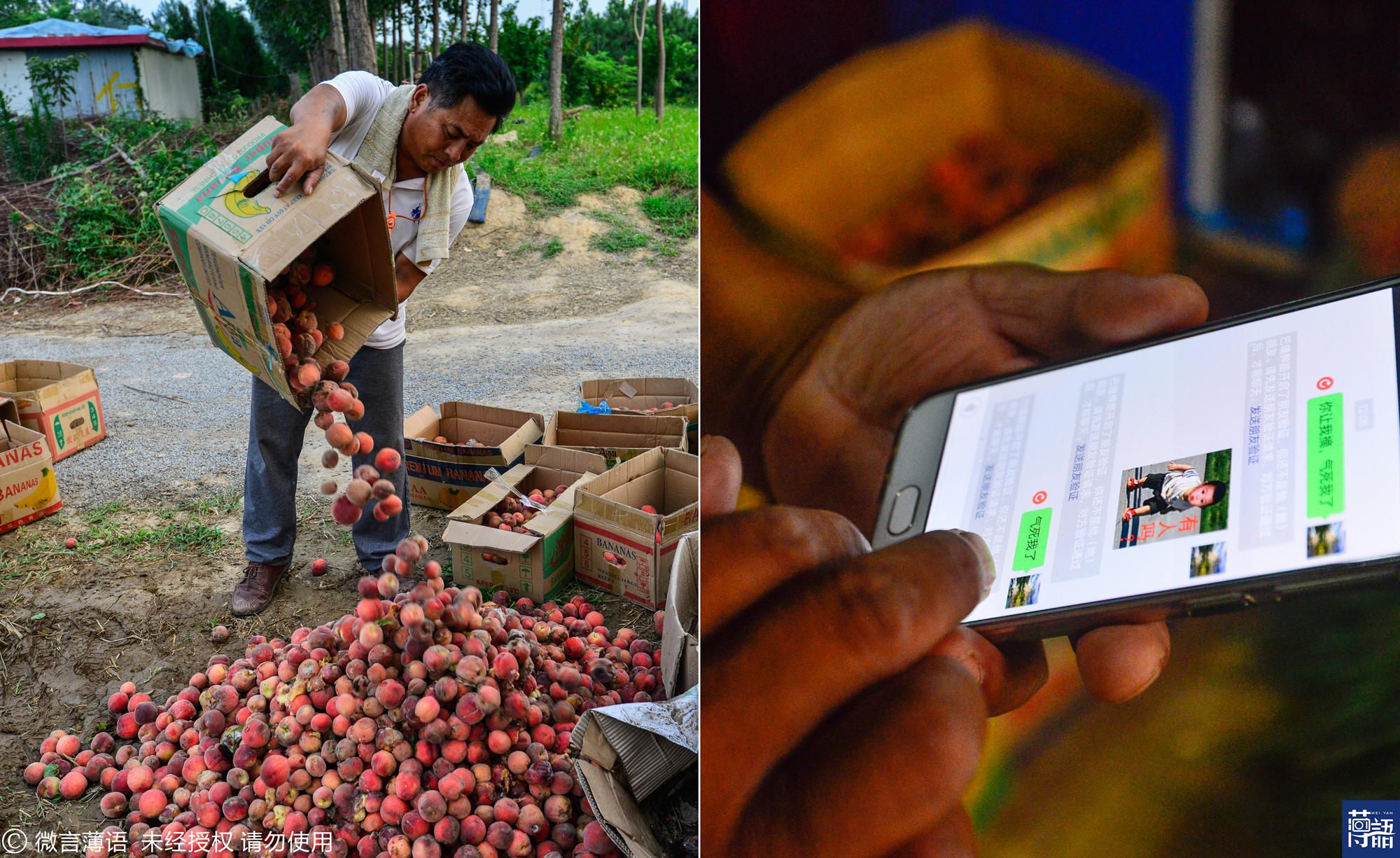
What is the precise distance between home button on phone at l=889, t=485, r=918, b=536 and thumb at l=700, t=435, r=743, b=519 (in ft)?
0.62

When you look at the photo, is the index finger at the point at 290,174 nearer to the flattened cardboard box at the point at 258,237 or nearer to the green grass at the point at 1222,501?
the flattened cardboard box at the point at 258,237

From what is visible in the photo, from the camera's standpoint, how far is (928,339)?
1.06m

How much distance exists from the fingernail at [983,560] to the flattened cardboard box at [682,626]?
793mm

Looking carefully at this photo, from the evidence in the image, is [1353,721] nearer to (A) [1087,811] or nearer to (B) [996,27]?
(A) [1087,811]

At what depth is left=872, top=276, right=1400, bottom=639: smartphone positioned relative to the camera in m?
0.81

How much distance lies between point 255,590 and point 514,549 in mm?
848

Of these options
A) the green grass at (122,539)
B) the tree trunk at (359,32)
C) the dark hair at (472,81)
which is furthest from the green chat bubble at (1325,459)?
Answer: the tree trunk at (359,32)

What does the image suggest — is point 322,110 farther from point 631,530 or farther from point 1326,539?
point 1326,539

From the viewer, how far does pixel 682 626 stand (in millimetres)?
1814

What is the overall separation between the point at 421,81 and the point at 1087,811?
2.17m

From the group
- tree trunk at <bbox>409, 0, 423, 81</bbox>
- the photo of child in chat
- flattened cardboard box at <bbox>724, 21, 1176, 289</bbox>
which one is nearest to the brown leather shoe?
flattened cardboard box at <bbox>724, 21, 1176, 289</bbox>

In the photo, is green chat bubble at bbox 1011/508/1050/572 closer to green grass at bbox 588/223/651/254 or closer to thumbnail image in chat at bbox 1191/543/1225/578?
thumbnail image in chat at bbox 1191/543/1225/578

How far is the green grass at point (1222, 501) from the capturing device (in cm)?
85

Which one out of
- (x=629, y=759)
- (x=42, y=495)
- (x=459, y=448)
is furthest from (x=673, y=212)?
(x=629, y=759)
